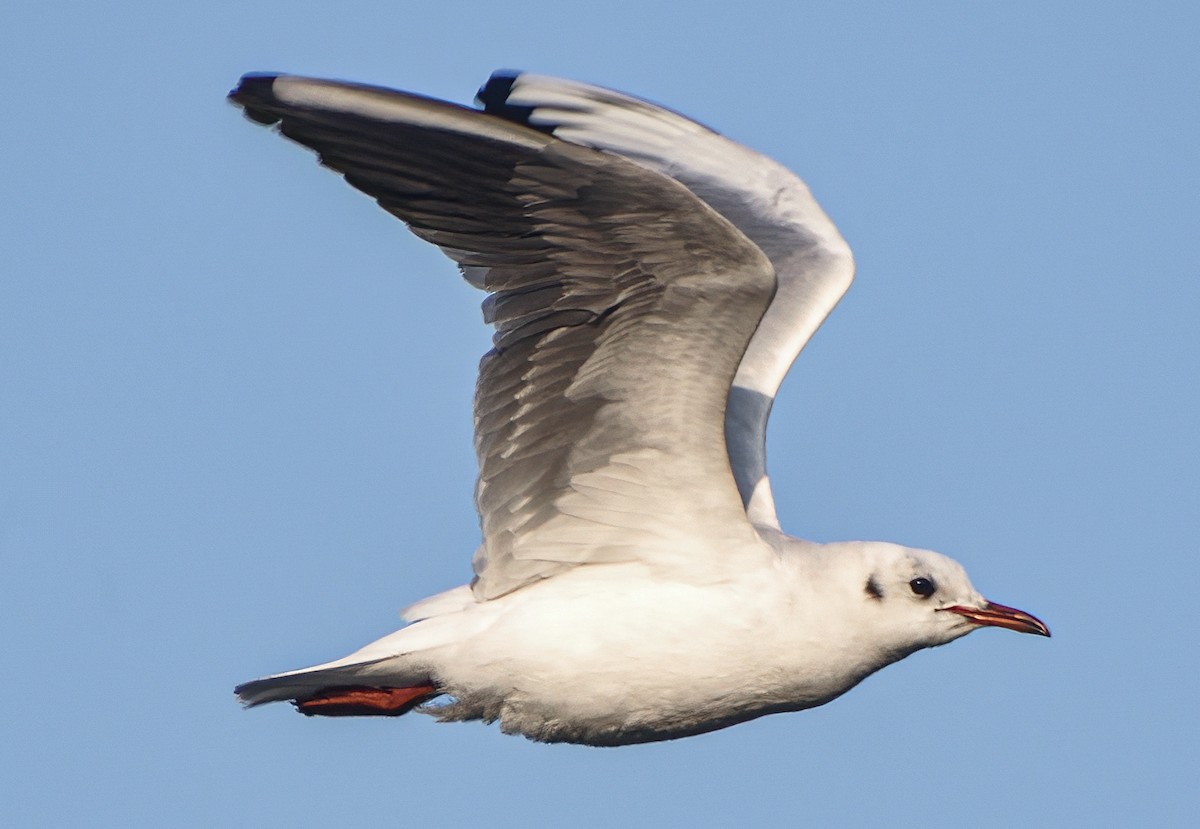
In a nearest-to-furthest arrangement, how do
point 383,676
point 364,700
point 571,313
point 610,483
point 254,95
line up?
point 254,95, point 571,313, point 610,483, point 383,676, point 364,700

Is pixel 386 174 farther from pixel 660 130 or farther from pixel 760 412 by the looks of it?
pixel 760 412

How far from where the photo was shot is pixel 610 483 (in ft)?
27.5

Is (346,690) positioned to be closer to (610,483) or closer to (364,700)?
(364,700)

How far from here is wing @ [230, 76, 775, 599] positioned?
7.16 m

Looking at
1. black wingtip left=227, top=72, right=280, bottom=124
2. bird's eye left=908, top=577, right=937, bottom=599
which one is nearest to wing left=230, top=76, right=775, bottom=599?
black wingtip left=227, top=72, right=280, bottom=124

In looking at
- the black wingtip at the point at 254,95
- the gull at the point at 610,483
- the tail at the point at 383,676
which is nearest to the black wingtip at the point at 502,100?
the gull at the point at 610,483

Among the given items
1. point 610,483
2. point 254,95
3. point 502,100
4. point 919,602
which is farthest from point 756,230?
point 254,95

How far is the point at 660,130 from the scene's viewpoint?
8.11 metres

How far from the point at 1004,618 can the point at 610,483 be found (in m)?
1.76

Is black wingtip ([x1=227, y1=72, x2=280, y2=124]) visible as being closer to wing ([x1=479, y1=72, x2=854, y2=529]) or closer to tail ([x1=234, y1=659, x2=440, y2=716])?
wing ([x1=479, y1=72, x2=854, y2=529])

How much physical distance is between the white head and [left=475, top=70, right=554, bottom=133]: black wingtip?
2.46 metres

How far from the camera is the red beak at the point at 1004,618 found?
27.7ft

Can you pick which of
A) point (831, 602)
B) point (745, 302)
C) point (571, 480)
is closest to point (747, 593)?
point (831, 602)

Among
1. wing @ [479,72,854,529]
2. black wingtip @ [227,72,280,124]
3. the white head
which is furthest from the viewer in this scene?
the white head
